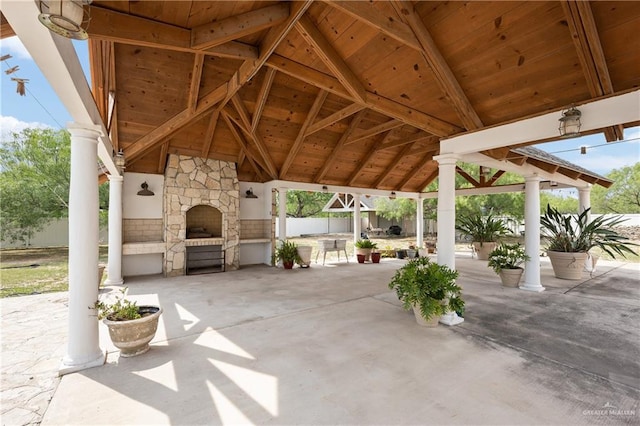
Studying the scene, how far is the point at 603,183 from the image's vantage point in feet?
28.6

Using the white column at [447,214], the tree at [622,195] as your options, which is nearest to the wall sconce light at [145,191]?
the white column at [447,214]

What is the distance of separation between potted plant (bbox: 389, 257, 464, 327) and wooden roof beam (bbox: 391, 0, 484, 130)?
211cm

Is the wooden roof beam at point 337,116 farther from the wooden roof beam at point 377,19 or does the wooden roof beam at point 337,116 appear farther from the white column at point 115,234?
the white column at point 115,234

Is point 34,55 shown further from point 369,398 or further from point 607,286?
point 607,286

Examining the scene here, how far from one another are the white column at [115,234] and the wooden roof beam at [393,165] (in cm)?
768

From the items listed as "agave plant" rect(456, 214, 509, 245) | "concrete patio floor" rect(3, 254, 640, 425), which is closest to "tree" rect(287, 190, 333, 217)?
"agave plant" rect(456, 214, 509, 245)

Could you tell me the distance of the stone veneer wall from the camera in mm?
7239

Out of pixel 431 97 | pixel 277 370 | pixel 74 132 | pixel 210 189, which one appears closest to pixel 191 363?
pixel 277 370

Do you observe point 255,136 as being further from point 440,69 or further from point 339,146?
point 440,69

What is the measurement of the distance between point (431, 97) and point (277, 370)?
3888 mm

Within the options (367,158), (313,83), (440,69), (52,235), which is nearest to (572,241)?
(367,158)

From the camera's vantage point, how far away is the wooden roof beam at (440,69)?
9.31 feet

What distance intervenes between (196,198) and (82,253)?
16.0ft

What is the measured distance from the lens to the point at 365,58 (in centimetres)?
371
